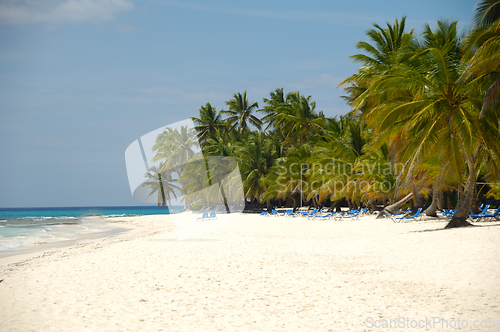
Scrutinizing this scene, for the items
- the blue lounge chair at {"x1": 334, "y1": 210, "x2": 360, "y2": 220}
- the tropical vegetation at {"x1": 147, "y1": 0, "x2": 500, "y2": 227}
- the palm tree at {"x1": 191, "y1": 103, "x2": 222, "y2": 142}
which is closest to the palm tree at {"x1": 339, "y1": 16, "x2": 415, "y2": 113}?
the tropical vegetation at {"x1": 147, "y1": 0, "x2": 500, "y2": 227}

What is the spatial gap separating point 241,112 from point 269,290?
35.5 meters

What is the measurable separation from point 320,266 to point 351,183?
47.3 ft

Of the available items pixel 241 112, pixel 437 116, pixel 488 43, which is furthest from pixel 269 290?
pixel 241 112

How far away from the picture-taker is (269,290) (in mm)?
5414

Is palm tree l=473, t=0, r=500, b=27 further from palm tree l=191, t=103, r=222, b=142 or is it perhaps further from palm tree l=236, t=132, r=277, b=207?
palm tree l=191, t=103, r=222, b=142

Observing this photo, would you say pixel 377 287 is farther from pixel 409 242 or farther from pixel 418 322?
pixel 409 242

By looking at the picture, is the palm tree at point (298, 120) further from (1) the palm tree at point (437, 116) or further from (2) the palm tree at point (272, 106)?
(1) the palm tree at point (437, 116)

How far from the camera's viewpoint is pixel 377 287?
17.6ft

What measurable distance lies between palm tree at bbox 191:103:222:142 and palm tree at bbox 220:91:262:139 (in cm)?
188

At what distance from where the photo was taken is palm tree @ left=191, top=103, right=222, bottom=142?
4135 cm

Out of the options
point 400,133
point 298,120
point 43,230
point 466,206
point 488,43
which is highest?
point 298,120

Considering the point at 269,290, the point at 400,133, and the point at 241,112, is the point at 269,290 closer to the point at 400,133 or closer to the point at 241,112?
the point at 400,133

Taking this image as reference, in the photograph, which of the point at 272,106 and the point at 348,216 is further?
the point at 272,106

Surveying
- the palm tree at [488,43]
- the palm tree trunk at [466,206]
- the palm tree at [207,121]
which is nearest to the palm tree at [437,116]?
the palm tree trunk at [466,206]
